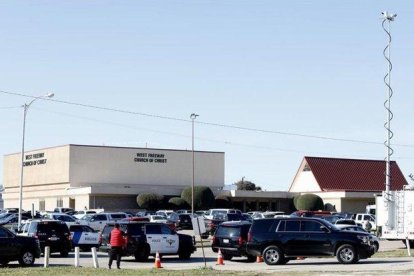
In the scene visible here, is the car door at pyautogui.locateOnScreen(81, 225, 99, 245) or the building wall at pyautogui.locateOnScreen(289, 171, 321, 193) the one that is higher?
the building wall at pyautogui.locateOnScreen(289, 171, 321, 193)

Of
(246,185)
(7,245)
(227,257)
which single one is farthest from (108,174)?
(7,245)

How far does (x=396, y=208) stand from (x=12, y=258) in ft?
62.3

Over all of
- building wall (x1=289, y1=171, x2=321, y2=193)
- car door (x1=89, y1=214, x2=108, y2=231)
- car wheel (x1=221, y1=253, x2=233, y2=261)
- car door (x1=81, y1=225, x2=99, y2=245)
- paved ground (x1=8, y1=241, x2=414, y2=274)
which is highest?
building wall (x1=289, y1=171, x2=321, y2=193)

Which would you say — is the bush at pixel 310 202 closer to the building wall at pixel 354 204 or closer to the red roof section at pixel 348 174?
the building wall at pixel 354 204

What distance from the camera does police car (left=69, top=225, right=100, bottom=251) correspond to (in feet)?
135

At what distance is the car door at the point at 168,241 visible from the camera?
3472 cm

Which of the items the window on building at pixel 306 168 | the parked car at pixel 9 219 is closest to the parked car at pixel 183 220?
the parked car at pixel 9 219

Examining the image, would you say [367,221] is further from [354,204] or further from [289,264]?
[354,204]

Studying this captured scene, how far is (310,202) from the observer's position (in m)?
95.1

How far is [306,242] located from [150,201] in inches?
2584

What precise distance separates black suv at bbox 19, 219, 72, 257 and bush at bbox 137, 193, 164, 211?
5783cm

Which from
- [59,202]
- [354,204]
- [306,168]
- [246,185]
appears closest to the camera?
[354,204]

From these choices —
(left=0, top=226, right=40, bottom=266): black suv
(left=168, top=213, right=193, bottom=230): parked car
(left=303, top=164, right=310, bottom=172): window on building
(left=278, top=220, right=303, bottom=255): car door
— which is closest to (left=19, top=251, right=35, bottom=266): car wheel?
(left=0, top=226, right=40, bottom=266): black suv

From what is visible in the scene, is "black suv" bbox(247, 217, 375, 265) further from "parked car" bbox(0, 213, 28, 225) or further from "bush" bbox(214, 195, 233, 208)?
"bush" bbox(214, 195, 233, 208)
